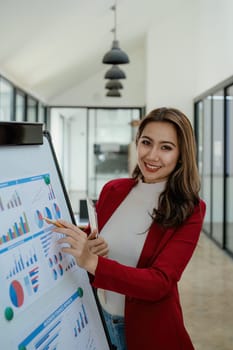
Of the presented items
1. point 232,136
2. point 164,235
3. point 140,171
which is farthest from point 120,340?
point 232,136

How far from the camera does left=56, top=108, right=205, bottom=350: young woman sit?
1328 millimetres

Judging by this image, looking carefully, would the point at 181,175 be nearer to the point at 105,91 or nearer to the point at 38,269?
the point at 38,269

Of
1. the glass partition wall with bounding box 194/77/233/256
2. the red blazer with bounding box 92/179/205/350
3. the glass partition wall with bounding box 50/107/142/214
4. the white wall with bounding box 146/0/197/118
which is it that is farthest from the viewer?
the glass partition wall with bounding box 50/107/142/214

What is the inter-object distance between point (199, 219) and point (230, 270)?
15.3 feet

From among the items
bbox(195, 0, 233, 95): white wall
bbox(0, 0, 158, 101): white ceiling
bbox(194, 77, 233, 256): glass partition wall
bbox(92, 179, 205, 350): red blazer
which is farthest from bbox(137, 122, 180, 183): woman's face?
bbox(195, 0, 233, 95): white wall

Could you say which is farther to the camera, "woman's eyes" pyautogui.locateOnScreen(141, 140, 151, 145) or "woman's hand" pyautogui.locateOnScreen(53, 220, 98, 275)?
"woman's eyes" pyautogui.locateOnScreen(141, 140, 151, 145)

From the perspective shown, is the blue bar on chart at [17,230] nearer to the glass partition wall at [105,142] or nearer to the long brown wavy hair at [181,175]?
the long brown wavy hair at [181,175]

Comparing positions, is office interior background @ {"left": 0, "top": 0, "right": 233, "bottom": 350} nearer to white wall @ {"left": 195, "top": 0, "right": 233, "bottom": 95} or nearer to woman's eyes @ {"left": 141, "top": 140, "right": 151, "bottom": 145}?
white wall @ {"left": 195, "top": 0, "right": 233, "bottom": 95}

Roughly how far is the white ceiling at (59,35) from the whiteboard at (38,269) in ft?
13.3

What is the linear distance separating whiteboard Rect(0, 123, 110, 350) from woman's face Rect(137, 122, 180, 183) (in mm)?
305

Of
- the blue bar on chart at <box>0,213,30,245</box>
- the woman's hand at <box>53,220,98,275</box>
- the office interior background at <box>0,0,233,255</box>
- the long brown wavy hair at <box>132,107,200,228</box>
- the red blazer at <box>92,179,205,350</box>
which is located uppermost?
the office interior background at <box>0,0,233,255</box>

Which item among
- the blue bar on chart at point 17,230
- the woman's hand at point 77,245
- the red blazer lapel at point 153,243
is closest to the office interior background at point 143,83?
the red blazer lapel at point 153,243

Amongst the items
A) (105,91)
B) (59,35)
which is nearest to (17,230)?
(59,35)

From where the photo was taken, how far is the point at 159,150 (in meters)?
1.43
